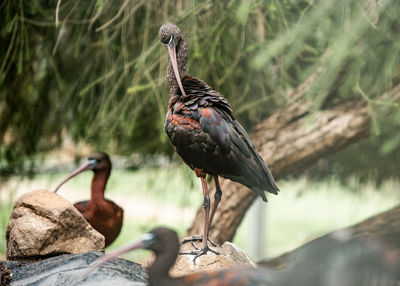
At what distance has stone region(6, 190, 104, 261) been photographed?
3.14 m

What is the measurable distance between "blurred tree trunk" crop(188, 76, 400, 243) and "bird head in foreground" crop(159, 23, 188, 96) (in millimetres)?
1489

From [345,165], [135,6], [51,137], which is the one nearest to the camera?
[135,6]

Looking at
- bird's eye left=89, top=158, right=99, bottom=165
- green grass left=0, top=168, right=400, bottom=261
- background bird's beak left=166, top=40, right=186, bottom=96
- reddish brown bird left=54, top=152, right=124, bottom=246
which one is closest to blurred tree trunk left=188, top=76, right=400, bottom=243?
green grass left=0, top=168, right=400, bottom=261

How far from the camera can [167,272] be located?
2295 mm

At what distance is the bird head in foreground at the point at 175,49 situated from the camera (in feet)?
10.2

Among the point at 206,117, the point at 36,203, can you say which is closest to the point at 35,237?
the point at 36,203

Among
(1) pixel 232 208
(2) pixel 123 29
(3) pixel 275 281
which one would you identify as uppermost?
(2) pixel 123 29

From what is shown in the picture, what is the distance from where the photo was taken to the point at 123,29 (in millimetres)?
4219

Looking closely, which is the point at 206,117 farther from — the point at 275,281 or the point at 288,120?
the point at 288,120

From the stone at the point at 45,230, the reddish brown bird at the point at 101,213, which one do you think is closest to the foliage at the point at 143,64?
the reddish brown bird at the point at 101,213

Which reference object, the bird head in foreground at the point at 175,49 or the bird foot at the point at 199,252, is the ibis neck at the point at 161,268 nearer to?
the bird foot at the point at 199,252

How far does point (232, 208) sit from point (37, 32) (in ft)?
7.04

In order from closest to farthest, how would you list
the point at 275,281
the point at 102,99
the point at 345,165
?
the point at 275,281, the point at 102,99, the point at 345,165

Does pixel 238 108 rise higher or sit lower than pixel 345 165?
higher
